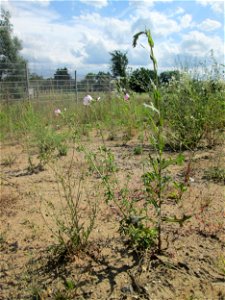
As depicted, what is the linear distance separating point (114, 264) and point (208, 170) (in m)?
1.77

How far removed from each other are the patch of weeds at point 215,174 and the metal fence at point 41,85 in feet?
17.8

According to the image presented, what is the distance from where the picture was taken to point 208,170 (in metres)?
3.21

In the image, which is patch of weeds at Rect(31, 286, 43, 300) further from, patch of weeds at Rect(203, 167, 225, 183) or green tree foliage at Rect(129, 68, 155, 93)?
patch of weeds at Rect(203, 167, 225, 183)

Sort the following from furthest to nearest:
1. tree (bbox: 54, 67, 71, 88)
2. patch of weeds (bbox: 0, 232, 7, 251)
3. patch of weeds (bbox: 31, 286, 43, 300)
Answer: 1. tree (bbox: 54, 67, 71, 88)
2. patch of weeds (bbox: 0, 232, 7, 251)
3. patch of weeds (bbox: 31, 286, 43, 300)

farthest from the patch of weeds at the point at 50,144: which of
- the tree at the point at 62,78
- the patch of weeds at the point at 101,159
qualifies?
the tree at the point at 62,78

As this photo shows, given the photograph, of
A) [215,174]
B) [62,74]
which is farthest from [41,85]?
[215,174]

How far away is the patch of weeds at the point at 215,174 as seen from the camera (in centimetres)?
296

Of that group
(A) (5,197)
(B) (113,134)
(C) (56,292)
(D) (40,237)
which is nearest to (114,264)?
(C) (56,292)

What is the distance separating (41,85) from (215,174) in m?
8.17

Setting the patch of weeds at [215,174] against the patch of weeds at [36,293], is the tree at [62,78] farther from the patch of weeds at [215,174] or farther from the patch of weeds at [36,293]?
the patch of weeds at [36,293]

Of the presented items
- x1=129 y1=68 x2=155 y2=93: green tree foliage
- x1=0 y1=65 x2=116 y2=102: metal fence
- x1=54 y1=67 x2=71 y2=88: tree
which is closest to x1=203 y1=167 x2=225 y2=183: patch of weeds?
x1=129 y1=68 x2=155 y2=93: green tree foliage

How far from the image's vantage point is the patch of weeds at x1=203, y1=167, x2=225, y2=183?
2.96 metres

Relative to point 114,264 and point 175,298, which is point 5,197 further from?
point 175,298

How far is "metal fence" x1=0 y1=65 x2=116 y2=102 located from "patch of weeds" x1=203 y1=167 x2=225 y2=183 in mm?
5438
